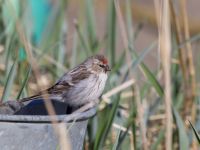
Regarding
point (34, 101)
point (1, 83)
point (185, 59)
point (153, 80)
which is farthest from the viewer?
point (185, 59)

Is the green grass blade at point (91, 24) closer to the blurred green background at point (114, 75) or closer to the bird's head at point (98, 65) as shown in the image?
the blurred green background at point (114, 75)

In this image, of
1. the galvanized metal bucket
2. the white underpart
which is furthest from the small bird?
the galvanized metal bucket

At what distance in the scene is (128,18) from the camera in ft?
11.4

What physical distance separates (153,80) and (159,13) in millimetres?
565

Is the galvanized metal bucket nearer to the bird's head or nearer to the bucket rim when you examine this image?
the bucket rim

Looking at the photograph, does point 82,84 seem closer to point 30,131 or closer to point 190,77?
point 190,77

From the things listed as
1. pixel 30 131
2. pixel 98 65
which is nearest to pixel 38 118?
pixel 30 131

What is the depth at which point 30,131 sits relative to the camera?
1998 mm

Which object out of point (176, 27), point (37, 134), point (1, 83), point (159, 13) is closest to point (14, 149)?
point (37, 134)

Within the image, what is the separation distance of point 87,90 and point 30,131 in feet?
3.13

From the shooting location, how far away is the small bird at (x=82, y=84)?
274cm

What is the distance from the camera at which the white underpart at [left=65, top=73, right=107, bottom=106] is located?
9.09 ft

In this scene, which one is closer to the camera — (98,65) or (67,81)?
(67,81)

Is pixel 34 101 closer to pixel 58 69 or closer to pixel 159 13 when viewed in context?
pixel 159 13
